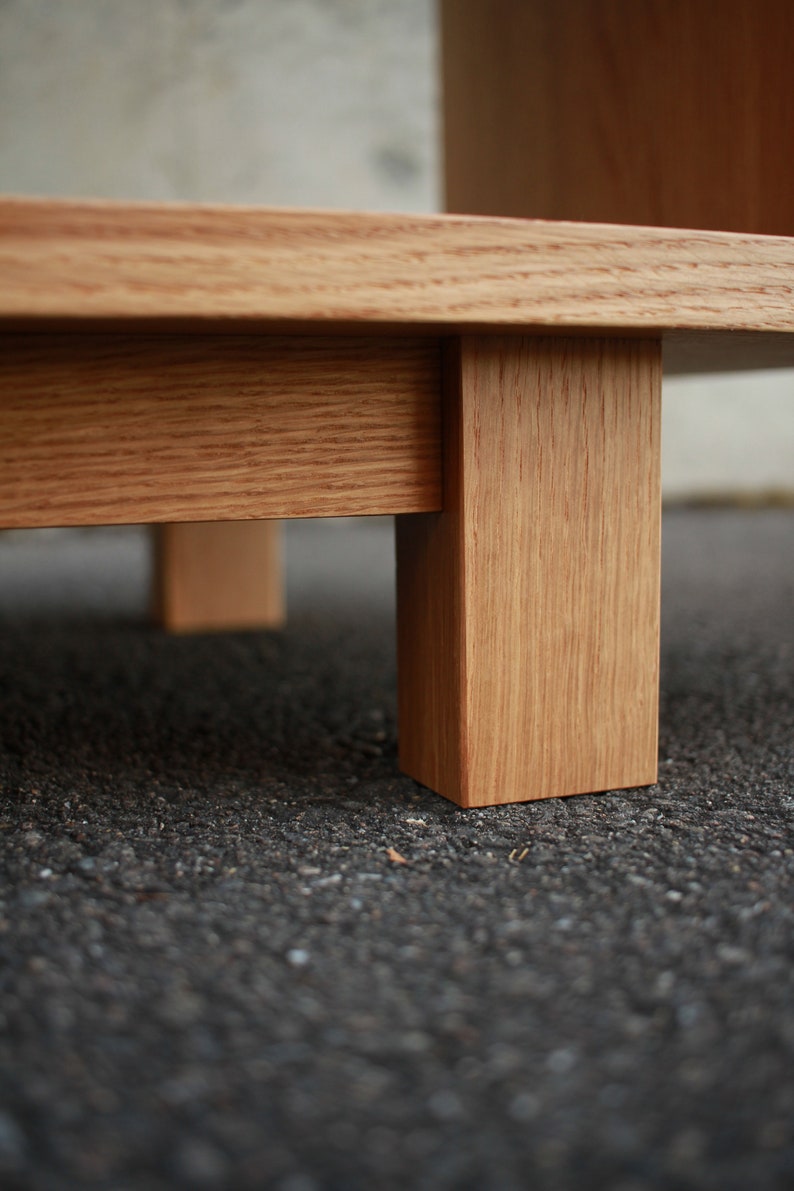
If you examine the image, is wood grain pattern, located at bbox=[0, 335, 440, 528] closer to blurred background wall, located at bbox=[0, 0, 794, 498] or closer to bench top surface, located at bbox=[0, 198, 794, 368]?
bench top surface, located at bbox=[0, 198, 794, 368]

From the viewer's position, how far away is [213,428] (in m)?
0.61

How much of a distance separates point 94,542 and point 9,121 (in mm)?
1240

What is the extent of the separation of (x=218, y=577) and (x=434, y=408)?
889 millimetres

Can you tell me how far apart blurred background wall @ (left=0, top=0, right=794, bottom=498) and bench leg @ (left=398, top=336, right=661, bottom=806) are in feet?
8.59

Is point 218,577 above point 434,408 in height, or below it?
below

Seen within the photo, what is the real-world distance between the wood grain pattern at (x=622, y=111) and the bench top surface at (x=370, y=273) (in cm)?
17

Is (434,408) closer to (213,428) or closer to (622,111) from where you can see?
(213,428)

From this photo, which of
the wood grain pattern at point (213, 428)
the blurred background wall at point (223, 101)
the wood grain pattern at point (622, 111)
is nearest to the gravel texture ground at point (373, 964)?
the wood grain pattern at point (213, 428)

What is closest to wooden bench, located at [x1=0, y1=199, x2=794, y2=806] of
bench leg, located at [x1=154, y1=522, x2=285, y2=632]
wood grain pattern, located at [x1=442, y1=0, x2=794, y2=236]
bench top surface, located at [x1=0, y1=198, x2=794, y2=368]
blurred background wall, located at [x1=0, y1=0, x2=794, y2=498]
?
bench top surface, located at [x1=0, y1=198, x2=794, y2=368]

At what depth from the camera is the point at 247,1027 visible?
43cm

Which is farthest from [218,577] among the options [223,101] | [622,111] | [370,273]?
[223,101]

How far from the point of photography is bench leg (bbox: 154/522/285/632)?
1.48 m

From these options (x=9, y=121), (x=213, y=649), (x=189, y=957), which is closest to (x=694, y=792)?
(x=189, y=957)

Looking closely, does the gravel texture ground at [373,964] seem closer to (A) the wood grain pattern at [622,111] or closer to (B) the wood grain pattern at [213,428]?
(B) the wood grain pattern at [213,428]
